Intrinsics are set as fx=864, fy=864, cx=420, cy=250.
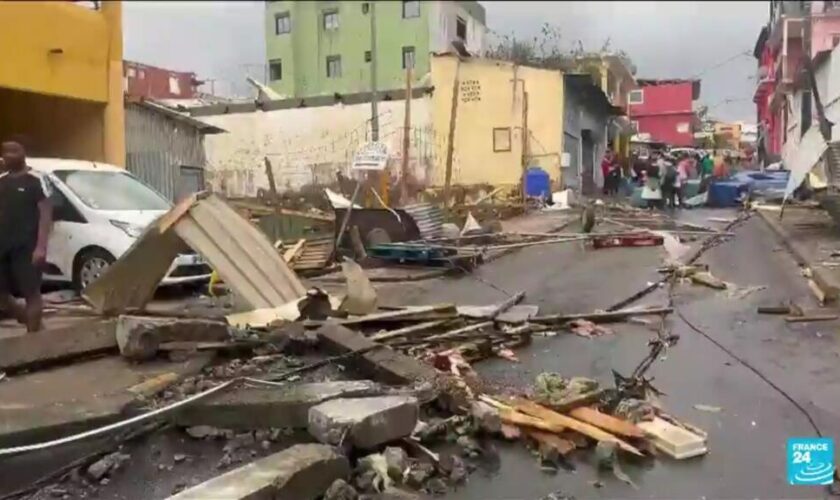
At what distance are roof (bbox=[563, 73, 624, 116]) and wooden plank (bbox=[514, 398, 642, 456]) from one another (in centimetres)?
2493

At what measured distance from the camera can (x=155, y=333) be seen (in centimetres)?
692

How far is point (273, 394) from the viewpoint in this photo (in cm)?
554

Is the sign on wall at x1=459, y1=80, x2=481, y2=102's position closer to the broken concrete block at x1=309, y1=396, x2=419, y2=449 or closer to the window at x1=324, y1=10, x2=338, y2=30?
the window at x1=324, y1=10, x2=338, y2=30

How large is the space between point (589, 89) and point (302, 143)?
34.5 feet

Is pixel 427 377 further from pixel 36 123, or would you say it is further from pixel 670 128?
pixel 670 128

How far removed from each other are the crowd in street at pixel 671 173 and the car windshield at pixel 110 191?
646 inches

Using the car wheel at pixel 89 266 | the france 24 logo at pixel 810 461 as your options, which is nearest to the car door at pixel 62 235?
the car wheel at pixel 89 266

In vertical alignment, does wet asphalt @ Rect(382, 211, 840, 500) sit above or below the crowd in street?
below

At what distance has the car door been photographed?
424 inches

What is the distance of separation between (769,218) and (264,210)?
1147 centimetres

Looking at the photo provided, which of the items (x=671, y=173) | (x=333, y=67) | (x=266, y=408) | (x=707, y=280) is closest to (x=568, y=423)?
(x=266, y=408)

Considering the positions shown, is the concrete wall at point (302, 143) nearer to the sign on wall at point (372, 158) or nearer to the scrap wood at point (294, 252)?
the sign on wall at point (372, 158)

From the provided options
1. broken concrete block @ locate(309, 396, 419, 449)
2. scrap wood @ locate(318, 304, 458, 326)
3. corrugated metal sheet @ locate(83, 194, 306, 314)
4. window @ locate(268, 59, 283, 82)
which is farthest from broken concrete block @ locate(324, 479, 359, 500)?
window @ locate(268, 59, 283, 82)

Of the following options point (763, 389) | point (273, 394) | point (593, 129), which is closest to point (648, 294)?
point (763, 389)
